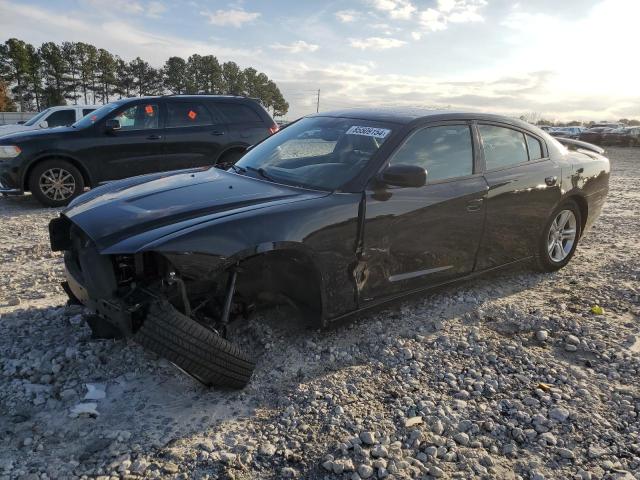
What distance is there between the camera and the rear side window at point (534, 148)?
4547mm

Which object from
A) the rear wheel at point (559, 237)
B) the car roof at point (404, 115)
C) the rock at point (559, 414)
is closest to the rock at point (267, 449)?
the rock at point (559, 414)

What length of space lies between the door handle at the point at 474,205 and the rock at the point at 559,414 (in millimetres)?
1619

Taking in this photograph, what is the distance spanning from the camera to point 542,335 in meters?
3.57

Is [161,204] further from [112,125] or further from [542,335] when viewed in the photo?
[112,125]

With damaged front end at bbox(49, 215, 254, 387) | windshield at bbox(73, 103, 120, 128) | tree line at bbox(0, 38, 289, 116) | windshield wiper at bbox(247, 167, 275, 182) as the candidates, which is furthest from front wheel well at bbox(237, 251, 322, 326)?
tree line at bbox(0, 38, 289, 116)

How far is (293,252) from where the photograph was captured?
2957mm

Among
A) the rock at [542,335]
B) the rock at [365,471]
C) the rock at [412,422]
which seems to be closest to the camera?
the rock at [365,471]

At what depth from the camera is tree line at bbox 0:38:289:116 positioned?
2479 inches

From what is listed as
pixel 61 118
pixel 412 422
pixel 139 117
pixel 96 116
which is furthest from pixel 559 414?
pixel 61 118

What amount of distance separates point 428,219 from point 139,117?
239 inches

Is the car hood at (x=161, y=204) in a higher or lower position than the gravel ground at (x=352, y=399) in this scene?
higher

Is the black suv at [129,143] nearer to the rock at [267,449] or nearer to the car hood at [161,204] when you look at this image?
the car hood at [161,204]

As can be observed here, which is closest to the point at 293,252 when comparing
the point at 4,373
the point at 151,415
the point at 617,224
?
the point at 151,415

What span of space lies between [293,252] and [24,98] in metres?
76.5
